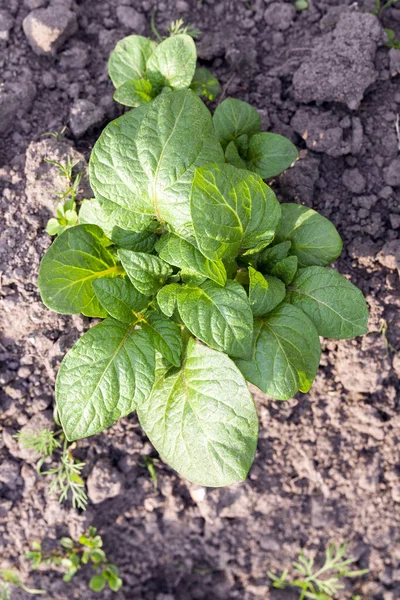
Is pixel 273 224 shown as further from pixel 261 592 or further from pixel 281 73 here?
pixel 261 592

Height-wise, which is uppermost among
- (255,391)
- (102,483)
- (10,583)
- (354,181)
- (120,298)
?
(120,298)

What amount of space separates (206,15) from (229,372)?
6.01 ft

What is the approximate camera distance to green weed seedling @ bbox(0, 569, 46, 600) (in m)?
2.78

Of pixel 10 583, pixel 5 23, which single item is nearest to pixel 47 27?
pixel 5 23

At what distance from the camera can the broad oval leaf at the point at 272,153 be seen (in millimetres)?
2396

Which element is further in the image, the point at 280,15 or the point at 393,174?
the point at 280,15

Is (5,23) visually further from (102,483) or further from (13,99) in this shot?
(102,483)

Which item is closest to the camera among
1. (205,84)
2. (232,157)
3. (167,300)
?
(167,300)

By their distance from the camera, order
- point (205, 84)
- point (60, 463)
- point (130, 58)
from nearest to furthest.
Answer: point (130, 58), point (205, 84), point (60, 463)

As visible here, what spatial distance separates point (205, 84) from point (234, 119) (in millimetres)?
301

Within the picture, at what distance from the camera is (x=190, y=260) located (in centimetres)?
209

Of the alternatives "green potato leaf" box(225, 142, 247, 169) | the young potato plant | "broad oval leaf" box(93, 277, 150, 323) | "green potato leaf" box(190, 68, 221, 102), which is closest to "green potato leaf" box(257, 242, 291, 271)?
the young potato plant

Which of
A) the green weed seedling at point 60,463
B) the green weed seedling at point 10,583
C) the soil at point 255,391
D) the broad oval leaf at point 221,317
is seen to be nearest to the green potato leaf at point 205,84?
the soil at point 255,391

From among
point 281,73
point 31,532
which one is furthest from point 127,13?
point 31,532
